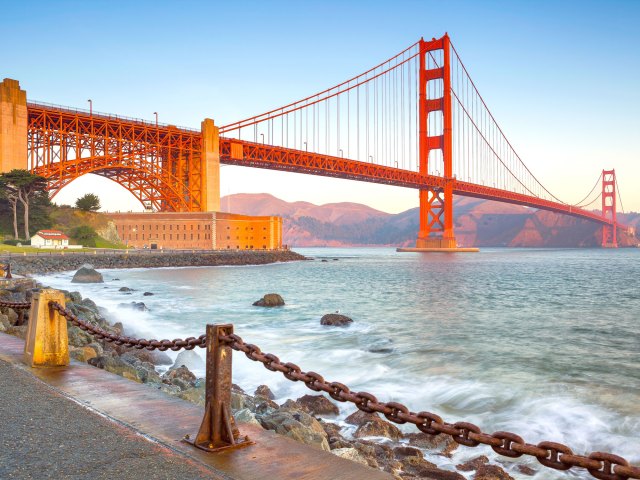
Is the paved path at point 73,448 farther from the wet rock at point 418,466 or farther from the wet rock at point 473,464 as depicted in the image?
the wet rock at point 473,464

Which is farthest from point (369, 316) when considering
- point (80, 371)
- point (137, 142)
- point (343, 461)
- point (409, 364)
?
point (137, 142)

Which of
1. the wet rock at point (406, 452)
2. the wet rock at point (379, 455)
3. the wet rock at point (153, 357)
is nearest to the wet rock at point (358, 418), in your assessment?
the wet rock at point (379, 455)

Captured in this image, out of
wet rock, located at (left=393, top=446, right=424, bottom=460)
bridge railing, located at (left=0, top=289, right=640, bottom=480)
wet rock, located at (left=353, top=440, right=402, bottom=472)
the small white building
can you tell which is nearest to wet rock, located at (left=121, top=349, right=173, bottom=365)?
bridge railing, located at (left=0, top=289, right=640, bottom=480)

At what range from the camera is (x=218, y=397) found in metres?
3.67

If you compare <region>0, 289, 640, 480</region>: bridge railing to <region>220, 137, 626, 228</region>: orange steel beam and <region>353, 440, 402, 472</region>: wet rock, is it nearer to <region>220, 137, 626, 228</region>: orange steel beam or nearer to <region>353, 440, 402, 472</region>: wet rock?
<region>353, 440, 402, 472</region>: wet rock

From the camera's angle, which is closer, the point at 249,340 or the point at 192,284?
the point at 249,340

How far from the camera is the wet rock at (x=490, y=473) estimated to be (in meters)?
5.75

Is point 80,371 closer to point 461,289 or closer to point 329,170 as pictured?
point 461,289

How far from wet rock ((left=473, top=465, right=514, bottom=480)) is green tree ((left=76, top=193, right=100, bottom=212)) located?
6925 centimetres

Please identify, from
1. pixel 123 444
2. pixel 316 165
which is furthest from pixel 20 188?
pixel 123 444

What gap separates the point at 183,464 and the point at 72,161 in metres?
64.6

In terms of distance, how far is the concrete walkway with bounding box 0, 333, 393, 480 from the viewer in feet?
10.8

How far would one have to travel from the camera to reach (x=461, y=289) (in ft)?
111

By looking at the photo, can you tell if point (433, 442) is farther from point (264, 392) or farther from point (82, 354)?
point (82, 354)
